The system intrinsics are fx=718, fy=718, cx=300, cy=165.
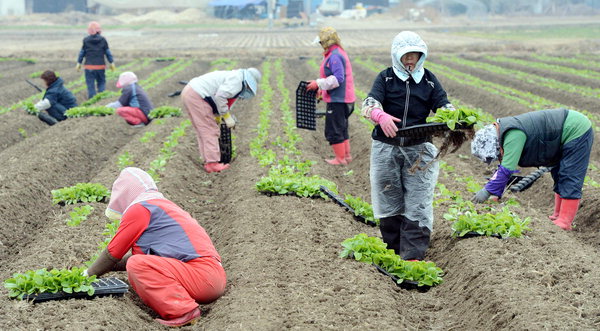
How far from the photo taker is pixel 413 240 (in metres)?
6.42

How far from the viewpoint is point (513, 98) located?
1588 centimetres

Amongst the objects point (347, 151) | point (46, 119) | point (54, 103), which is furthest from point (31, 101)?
point (347, 151)

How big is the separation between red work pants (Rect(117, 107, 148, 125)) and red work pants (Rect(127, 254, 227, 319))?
29.3 feet

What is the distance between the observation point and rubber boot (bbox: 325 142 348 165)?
10.7 m

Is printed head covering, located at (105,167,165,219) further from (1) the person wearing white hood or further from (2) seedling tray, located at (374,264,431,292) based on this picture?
(2) seedling tray, located at (374,264,431,292)

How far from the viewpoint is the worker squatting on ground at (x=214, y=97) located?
9.65 meters

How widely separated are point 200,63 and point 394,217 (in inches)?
918

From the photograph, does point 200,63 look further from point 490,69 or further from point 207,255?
point 207,255

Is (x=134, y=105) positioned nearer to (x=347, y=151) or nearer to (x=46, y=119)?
(x=46, y=119)

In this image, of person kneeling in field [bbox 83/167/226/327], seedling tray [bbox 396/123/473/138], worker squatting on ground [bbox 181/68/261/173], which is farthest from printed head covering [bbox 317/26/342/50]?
person kneeling in field [bbox 83/167/226/327]

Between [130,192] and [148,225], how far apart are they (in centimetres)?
29

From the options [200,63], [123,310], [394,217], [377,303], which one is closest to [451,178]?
[394,217]

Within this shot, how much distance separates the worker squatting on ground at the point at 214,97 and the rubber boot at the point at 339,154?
162 cm

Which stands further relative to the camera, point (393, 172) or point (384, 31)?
point (384, 31)
